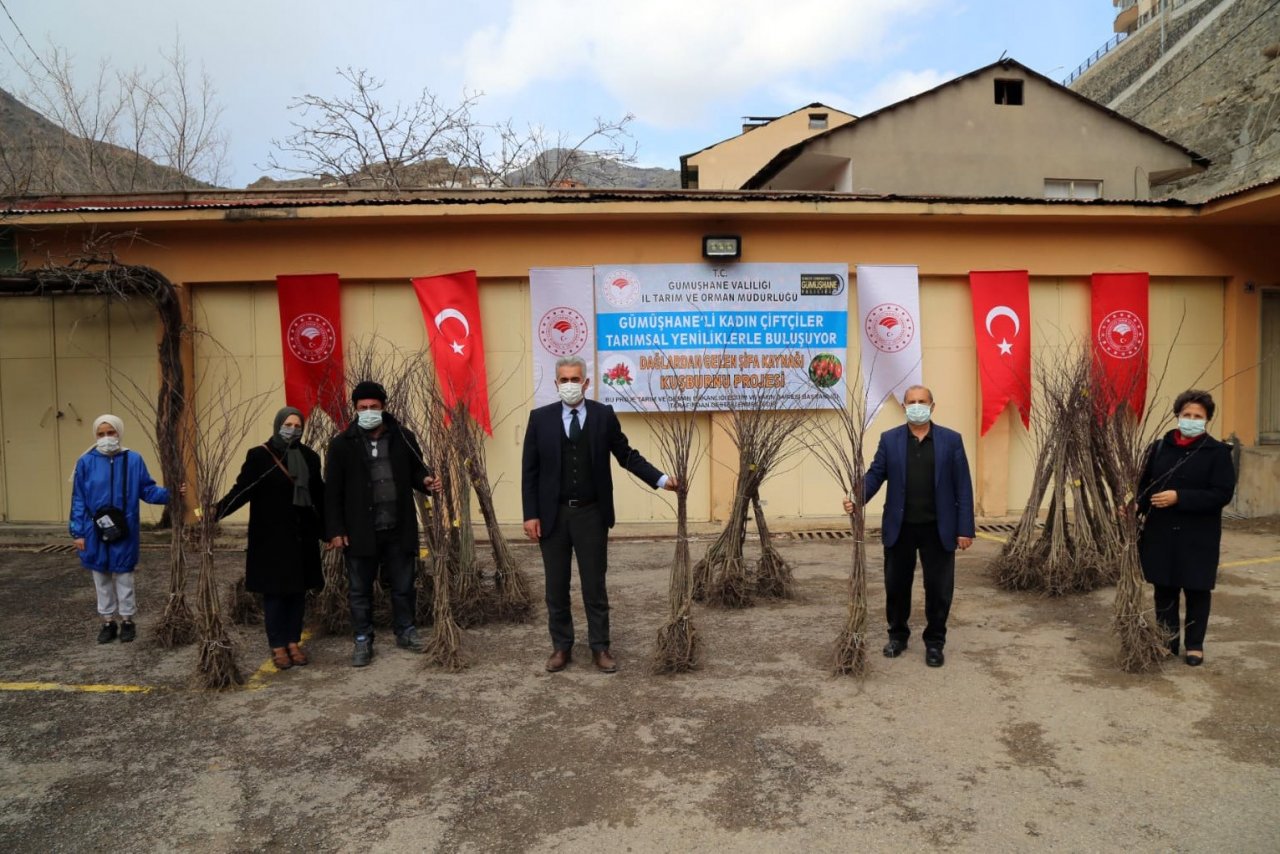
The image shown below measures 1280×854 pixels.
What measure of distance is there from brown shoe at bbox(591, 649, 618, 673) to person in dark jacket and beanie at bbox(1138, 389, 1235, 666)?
3001 mm

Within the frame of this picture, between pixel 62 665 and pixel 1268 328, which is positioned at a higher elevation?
pixel 1268 328

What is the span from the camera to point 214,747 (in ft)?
12.5

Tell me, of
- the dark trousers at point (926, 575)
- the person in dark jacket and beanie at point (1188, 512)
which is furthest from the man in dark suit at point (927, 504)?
the person in dark jacket and beanie at point (1188, 512)

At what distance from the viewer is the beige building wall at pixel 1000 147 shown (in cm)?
1387

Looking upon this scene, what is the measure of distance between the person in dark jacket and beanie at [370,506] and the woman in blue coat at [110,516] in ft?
4.35

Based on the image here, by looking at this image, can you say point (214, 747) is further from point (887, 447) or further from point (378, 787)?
point (887, 447)

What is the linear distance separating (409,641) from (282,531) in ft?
3.34

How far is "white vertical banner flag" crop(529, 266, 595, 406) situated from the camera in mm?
8547

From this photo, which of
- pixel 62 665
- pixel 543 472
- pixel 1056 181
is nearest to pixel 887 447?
pixel 543 472

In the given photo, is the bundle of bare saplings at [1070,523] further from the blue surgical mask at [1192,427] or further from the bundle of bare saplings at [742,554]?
the bundle of bare saplings at [742,554]

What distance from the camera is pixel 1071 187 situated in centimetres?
1401

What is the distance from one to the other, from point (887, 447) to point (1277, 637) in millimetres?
2691

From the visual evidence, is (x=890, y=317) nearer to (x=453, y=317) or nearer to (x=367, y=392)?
(x=453, y=317)

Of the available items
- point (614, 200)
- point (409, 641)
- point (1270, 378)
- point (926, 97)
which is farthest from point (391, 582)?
point (926, 97)
